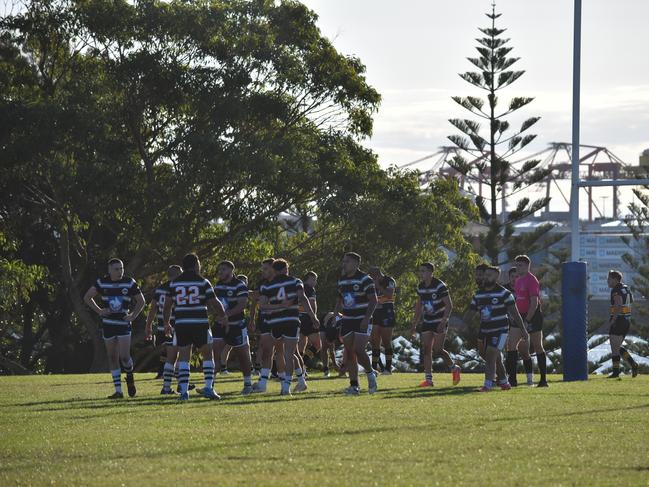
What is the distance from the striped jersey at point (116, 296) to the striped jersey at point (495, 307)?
4400mm

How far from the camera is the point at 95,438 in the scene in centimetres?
1120

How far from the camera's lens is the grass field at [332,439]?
8680 mm

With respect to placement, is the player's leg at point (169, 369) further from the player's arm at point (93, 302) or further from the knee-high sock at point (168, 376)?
the player's arm at point (93, 302)

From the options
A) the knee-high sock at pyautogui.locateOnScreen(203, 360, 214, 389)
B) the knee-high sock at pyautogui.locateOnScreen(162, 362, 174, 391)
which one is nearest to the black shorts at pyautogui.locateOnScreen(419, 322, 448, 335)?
the knee-high sock at pyautogui.locateOnScreen(162, 362, 174, 391)

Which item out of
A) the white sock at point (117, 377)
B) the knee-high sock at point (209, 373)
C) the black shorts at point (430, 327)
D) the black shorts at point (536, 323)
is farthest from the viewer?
the black shorts at point (536, 323)

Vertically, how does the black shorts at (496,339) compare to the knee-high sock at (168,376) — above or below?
above

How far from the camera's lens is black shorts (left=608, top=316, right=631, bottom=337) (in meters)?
22.0

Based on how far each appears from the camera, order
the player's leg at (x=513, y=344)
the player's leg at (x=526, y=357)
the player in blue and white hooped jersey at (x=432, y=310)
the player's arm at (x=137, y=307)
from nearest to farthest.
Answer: the player's arm at (x=137, y=307) < the player's leg at (x=513, y=344) < the player in blue and white hooped jersey at (x=432, y=310) < the player's leg at (x=526, y=357)

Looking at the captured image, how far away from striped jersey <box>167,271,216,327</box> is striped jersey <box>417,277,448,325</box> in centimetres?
432

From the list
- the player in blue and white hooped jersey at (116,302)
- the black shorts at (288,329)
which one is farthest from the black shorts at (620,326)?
the player in blue and white hooped jersey at (116,302)

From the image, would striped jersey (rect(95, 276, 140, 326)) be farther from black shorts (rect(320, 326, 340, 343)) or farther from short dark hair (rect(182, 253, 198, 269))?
black shorts (rect(320, 326, 340, 343))

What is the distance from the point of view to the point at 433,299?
62.1 feet

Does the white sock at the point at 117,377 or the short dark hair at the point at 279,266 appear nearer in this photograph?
the short dark hair at the point at 279,266

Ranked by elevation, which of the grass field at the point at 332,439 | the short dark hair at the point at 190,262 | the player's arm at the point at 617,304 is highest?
the short dark hair at the point at 190,262
